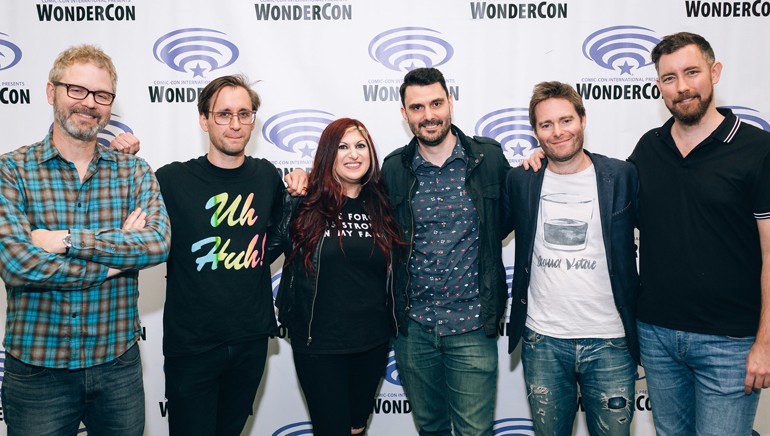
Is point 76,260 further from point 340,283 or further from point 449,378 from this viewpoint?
point 449,378

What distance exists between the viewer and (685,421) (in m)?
1.99

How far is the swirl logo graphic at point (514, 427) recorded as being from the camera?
10.0 feet

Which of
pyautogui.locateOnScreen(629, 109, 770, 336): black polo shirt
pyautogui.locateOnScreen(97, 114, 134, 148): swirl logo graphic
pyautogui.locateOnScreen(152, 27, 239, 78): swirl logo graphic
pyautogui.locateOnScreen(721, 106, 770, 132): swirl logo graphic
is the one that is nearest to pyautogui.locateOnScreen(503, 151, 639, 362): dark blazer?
pyautogui.locateOnScreen(629, 109, 770, 336): black polo shirt

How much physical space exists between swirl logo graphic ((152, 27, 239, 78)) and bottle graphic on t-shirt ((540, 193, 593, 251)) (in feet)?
6.43

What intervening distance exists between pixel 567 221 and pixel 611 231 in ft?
0.56

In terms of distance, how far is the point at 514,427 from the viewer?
306 centimetres

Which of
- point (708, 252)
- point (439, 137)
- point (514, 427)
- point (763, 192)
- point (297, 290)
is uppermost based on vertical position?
point (439, 137)

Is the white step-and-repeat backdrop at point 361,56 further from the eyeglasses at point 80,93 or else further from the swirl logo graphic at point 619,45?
the eyeglasses at point 80,93

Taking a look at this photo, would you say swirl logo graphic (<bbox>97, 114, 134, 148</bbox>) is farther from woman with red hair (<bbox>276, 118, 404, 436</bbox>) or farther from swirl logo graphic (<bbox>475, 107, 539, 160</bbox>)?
swirl logo graphic (<bbox>475, 107, 539, 160</bbox>)

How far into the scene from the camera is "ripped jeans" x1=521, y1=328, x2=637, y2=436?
1968 millimetres

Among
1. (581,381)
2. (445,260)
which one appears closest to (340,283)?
(445,260)

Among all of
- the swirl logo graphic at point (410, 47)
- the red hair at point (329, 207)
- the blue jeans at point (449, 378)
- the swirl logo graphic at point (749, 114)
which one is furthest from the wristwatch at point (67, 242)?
the swirl logo graphic at point (749, 114)

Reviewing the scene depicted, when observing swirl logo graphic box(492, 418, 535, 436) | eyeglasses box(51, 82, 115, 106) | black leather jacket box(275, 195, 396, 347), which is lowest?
swirl logo graphic box(492, 418, 535, 436)

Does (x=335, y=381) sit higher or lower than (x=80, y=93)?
lower
